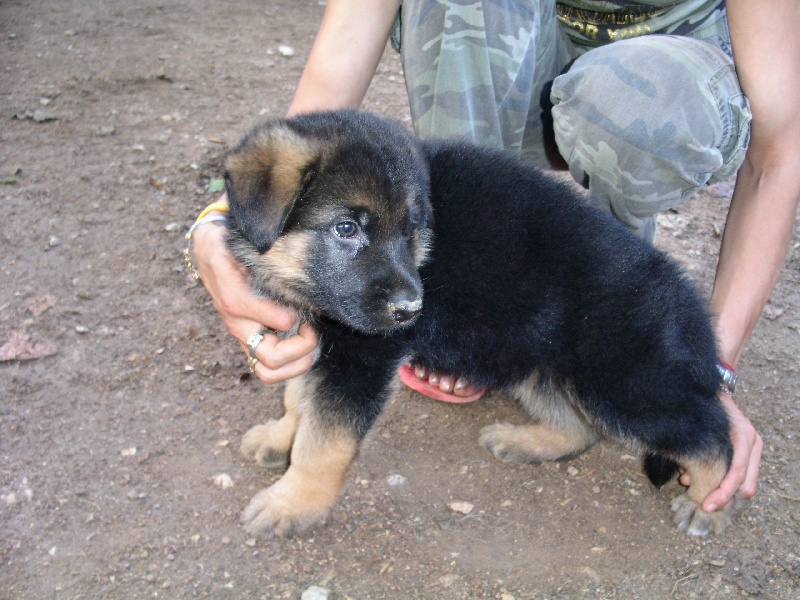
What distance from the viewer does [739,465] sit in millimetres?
2492

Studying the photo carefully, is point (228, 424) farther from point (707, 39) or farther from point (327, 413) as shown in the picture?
point (707, 39)

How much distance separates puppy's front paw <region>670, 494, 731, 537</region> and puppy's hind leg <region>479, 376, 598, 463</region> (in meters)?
0.42

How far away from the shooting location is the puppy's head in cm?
212

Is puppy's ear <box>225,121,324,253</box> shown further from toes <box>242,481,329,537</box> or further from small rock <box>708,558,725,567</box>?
small rock <box>708,558,725,567</box>

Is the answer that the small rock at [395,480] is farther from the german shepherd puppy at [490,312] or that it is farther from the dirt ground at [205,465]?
the german shepherd puppy at [490,312]

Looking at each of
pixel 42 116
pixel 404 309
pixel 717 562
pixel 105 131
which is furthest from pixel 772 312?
pixel 42 116

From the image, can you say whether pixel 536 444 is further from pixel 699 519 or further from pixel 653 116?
pixel 653 116

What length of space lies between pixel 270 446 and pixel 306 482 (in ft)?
1.00

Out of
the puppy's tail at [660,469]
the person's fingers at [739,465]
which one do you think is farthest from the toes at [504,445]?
the person's fingers at [739,465]

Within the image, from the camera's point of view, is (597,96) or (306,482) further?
(597,96)

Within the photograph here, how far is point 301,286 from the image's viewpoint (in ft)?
7.61

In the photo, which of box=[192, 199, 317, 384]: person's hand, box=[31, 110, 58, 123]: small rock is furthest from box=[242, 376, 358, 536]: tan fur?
box=[31, 110, 58, 123]: small rock

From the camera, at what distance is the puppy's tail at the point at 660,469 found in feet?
8.61

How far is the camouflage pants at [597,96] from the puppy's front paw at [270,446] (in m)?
1.41
